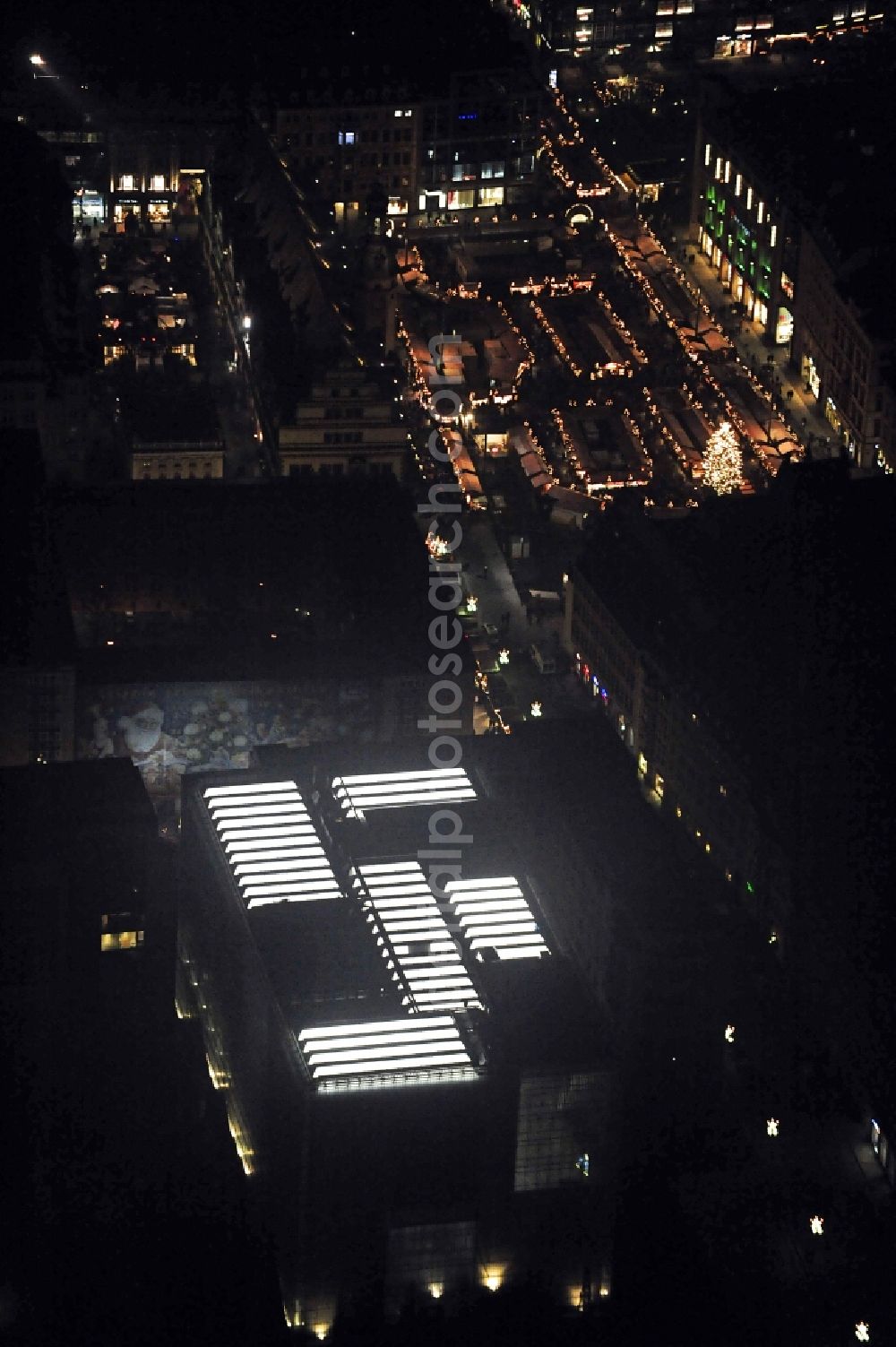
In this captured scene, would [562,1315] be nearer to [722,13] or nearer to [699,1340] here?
[699,1340]

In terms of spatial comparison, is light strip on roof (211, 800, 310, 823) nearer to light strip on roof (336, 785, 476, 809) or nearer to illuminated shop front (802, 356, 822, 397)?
light strip on roof (336, 785, 476, 809)

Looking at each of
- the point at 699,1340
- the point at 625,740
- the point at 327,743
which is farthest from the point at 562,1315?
the point at 625,740

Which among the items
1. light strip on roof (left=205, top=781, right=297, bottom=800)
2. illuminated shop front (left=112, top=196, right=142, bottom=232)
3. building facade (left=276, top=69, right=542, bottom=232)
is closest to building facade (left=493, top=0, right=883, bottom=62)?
building facade (left=276, top=69, right=542, bottom=232)

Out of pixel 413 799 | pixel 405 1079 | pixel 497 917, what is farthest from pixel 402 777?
pixel 405 1079

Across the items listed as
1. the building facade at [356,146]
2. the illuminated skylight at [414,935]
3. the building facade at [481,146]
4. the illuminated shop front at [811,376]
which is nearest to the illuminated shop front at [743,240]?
the illuminated shop front at [811,376]

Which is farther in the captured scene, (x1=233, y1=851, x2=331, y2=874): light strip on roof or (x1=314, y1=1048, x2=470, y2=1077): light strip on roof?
(x1=233, y1=851, x2=331, y2=874): light strip on roof

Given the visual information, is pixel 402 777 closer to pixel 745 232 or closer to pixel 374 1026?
pixel 374 1026
